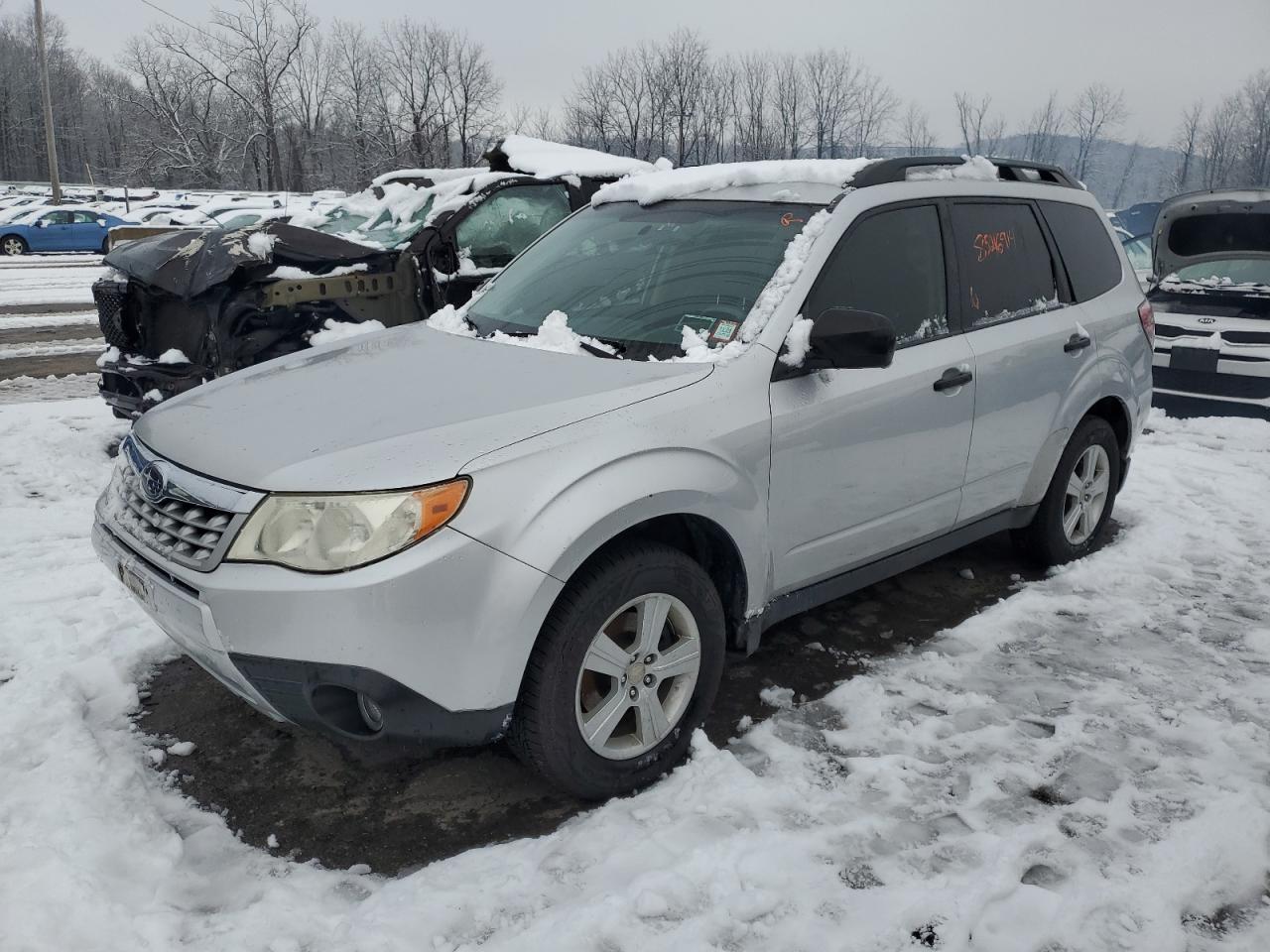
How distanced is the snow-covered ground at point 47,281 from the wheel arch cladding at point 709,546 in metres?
12.6

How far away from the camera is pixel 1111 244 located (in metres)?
A: 4.85

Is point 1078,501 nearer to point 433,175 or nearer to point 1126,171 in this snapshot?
point 433,175

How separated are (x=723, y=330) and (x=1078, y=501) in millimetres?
2531

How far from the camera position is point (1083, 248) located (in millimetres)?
4613

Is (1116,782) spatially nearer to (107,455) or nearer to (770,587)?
(770,587)

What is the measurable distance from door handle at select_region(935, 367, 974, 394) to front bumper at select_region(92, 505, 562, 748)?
1846 mm

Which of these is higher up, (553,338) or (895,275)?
(895,275)

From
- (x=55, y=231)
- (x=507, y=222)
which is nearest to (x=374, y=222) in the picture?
(x=507, y=222)

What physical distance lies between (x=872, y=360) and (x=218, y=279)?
4548 millimetres

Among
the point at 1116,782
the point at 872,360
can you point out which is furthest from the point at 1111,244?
the point at 1116,782

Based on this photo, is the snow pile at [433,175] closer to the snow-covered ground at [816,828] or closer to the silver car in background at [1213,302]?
the snow-covered ground at [816,828]

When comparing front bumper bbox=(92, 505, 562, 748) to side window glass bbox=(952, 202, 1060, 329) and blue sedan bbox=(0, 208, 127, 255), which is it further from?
blue sedan bbox=(0, 208, 127, 255)

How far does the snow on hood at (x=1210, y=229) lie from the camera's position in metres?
7.61

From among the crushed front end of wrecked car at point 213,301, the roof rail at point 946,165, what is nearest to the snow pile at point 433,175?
the crushed front end of wrecked car at point 213,301
